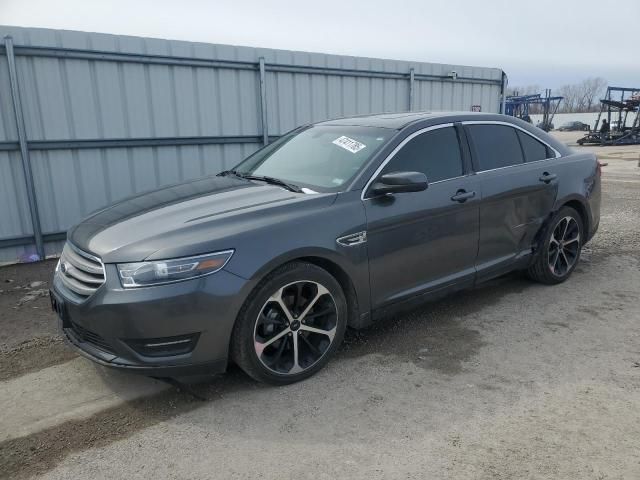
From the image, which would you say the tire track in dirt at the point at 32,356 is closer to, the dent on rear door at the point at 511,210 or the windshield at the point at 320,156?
the windshield at the point at 320,156

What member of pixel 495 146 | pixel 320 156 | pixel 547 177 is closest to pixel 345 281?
pixel 320 156

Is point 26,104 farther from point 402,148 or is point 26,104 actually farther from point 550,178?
point 550,178

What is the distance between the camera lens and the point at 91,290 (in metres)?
2.97

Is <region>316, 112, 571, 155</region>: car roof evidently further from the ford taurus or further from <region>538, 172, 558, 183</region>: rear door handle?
<region>538, 172, 558, 183</region>: rear door handle

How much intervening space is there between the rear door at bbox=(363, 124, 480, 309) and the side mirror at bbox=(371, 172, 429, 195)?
0.28ft

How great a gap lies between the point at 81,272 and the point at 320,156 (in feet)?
6.24

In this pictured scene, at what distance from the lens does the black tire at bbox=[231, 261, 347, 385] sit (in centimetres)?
306

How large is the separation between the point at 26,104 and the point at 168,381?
4381mm

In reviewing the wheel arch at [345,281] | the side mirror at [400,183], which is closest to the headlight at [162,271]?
the wheel arch at [345,281]

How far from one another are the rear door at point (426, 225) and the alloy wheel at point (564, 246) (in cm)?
127

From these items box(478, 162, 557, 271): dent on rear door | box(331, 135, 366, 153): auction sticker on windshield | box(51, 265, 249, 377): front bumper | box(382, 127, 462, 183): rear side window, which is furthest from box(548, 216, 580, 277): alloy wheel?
box(51, 265, 249, 377): front bumper

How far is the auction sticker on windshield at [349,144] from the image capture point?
3.88m

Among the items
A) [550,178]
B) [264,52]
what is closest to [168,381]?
[550,178]

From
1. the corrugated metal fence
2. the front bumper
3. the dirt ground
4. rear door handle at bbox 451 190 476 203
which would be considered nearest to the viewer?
the dirt ground
